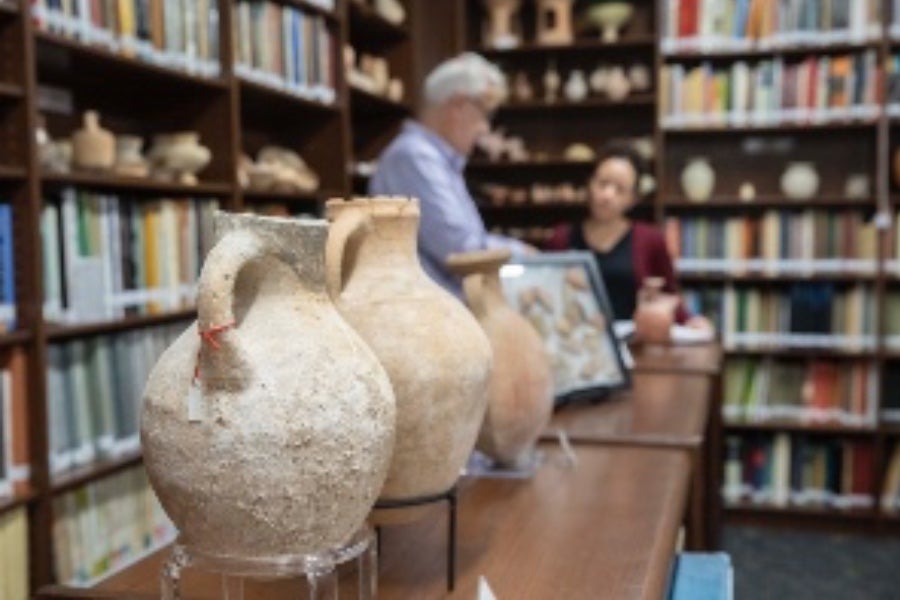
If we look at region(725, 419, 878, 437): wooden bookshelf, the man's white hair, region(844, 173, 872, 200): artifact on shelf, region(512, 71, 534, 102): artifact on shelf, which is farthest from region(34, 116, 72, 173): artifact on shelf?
region(844, 173, 872, 200): artifact on shelf

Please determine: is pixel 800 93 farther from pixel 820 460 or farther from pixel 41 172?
pixel 41 172

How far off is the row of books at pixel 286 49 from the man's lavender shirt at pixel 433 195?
73cm

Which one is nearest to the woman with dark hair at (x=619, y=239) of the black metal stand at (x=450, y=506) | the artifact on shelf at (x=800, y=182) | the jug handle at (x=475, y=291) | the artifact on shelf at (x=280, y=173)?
the artifact on shelf at (x=280, y=173)

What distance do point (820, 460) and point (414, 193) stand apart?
251 centimetres

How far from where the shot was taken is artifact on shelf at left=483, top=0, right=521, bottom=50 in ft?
14.6

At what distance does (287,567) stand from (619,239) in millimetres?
2656

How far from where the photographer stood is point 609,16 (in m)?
4.36

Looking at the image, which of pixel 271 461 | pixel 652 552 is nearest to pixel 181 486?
pixel 271 461

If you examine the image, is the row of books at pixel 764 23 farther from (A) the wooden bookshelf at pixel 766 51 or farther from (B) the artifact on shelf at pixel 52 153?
(B) the artifact on shelf at pixel 52 153

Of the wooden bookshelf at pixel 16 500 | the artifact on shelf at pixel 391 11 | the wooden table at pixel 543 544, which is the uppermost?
the artifact on shelf at pixel 391 11

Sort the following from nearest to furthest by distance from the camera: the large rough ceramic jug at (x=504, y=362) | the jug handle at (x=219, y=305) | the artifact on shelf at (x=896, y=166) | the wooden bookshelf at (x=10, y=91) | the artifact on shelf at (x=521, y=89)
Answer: the jug handle at (x=219, y=305) < the large rough ceramic jug at (x=504, y=362) < the wooden bookshelf at (x=10, y=91) < the artifact on shelf at (x=896, y=166) < the artifact on shelf at (x=521, y=89)

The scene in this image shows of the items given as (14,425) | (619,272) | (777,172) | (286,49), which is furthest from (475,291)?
(777,172)

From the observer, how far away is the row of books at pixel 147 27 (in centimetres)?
220

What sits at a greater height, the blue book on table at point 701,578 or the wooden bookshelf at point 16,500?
the blue book on table at point 701,578
